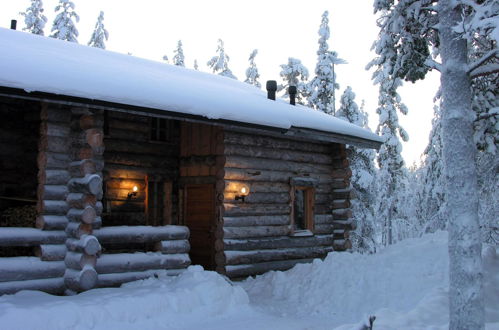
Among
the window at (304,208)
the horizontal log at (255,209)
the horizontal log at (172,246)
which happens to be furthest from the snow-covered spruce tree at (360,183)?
the horizontal log at (172,246)

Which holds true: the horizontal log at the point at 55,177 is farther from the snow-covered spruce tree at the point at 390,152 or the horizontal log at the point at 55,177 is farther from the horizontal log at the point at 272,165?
the snow-covered spruce tree at the point at 390,152

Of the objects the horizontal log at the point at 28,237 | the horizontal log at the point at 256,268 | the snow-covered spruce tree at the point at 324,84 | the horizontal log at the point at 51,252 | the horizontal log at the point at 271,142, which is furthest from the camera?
the snow-covered spruce tree at the point at 324,84

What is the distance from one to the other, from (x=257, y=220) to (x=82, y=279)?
15.7ft

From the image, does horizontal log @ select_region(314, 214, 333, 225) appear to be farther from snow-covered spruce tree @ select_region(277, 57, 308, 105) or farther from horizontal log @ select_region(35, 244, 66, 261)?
snow-covered spruce tree @ select_region(277, 57, 308, 105)

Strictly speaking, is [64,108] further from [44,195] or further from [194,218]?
[194,218]

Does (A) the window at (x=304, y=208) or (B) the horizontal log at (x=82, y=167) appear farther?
(A) the window at (x=304, y=208)

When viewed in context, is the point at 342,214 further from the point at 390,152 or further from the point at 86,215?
the point at 390,152

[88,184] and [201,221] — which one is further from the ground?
[88,184]

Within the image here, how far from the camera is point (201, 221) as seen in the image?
11742 mm

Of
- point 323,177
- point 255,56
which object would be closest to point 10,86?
point 323,177

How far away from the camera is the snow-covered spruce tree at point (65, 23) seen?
29219 millimetres

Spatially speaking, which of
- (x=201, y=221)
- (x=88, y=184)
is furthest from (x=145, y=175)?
(x=88, y=184)

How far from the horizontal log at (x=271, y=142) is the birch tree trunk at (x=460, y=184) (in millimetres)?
5583

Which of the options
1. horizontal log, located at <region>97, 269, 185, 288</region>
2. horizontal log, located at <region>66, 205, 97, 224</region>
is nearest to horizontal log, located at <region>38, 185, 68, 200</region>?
horizontal log, located at <region>66, 205, 97, 224</region>
